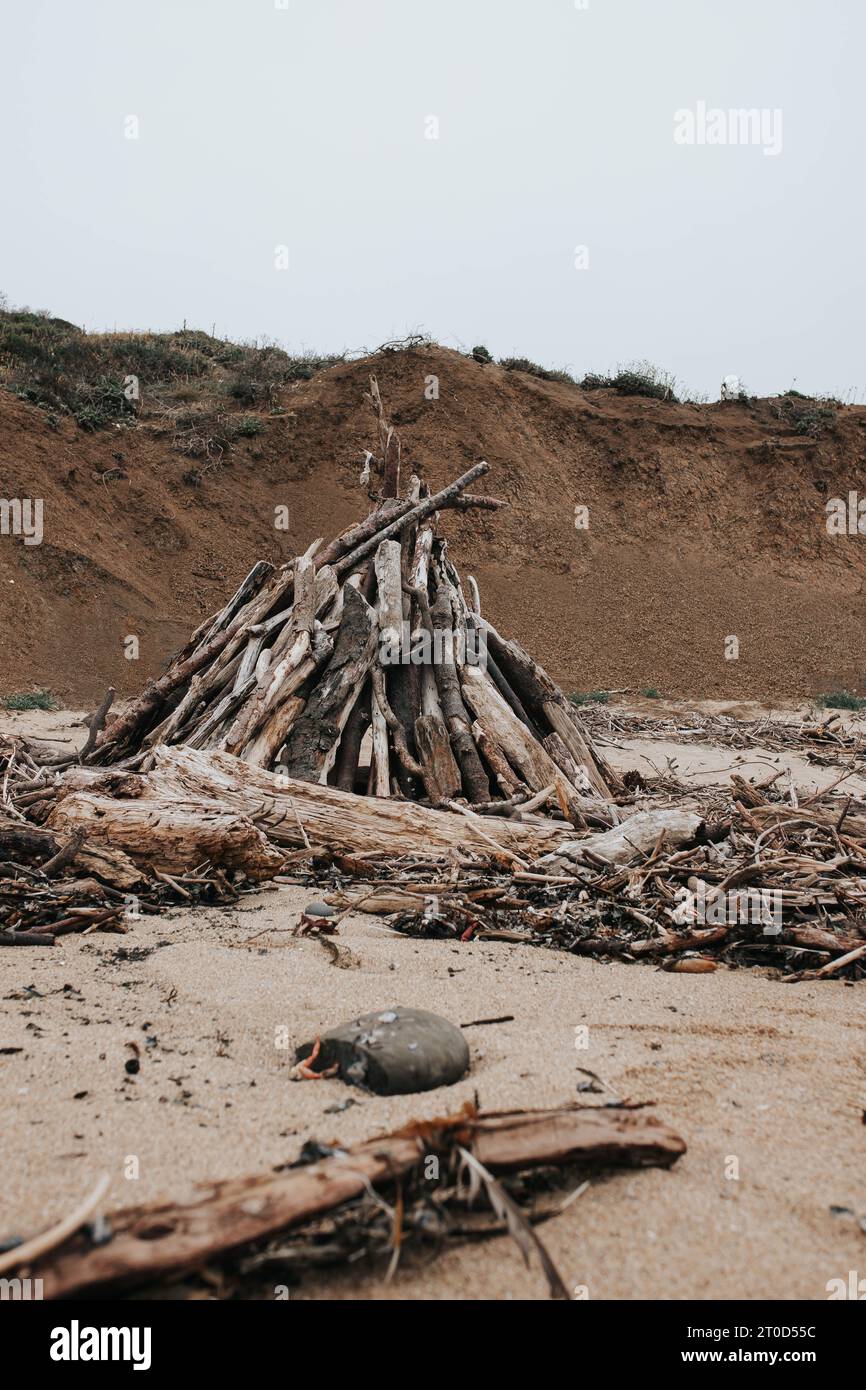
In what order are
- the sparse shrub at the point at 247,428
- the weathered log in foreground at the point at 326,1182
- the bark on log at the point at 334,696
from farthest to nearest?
the sparse shrub at the point at 247,428 < the bark on log at the point at 334,696 < the weathered log in foreground at the point at 326,1182

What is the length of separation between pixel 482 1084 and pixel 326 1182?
73 cm

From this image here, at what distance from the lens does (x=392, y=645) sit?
6031 mm

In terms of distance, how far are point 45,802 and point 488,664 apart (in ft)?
10.7

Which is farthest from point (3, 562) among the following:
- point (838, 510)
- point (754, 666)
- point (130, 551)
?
point (838, 510)

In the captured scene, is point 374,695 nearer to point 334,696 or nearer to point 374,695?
point 374,695

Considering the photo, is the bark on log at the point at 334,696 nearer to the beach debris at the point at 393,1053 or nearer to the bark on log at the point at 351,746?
the bark on log at the point at 351,746

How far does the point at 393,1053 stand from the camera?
2.10 m

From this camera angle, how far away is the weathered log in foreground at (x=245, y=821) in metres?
4.04

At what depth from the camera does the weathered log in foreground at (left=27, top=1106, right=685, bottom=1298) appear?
1281mm

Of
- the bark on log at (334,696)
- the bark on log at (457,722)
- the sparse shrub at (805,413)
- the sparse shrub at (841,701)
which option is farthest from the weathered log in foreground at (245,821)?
the sparse shrub at (805,413)

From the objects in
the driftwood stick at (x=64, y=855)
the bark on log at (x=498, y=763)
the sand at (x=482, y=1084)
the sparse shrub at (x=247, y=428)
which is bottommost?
the sand at (x=482, y=1084)

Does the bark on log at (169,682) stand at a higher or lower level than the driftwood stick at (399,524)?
lower

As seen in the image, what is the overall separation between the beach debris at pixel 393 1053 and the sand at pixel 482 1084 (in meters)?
0.05
